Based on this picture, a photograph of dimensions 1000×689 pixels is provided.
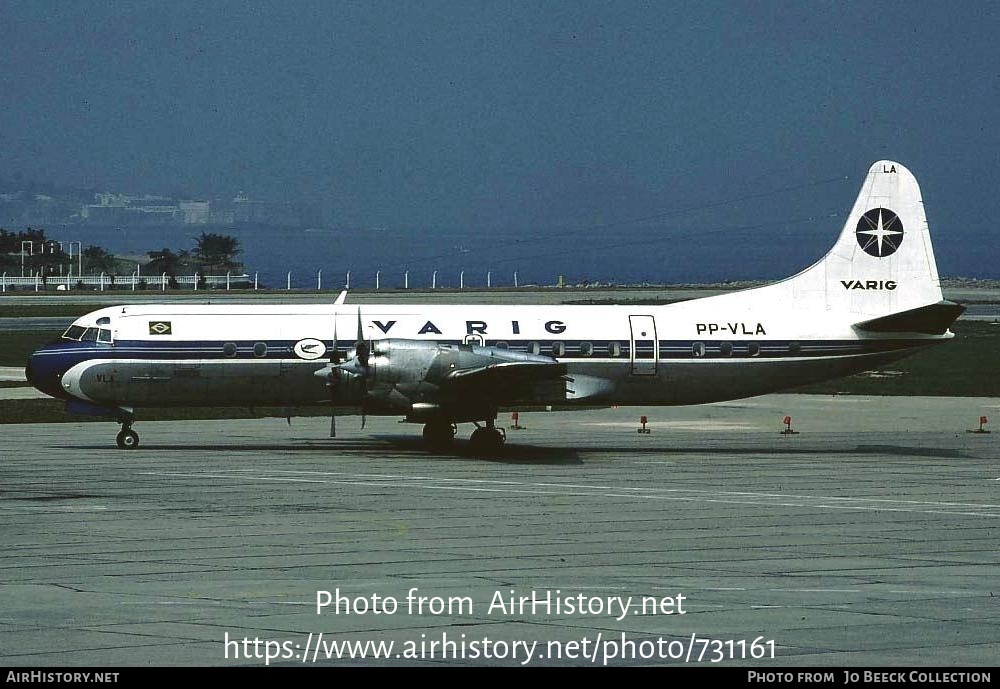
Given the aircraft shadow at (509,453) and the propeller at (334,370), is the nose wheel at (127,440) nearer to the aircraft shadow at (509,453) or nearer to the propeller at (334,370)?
the propeller at (334,370)

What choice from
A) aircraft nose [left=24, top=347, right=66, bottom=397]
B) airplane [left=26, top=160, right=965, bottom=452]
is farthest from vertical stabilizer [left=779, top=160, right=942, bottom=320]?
aircraft nose [left=24, top=347, right=66, bottom=397]

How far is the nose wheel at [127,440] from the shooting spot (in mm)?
34906

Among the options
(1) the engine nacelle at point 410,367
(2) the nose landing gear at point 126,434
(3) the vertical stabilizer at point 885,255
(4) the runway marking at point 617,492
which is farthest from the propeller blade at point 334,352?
(3) the vertical stabilizer at point 885,255

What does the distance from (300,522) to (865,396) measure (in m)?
33.9

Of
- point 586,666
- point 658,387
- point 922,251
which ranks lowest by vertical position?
point 586,666

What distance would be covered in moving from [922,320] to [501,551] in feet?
63.1

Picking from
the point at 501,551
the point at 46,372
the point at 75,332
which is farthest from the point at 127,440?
the point at 501,551

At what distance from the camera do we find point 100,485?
27.6 meters

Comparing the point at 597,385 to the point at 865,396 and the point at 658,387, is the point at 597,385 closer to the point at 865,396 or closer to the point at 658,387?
the point at 658,387

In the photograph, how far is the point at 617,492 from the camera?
27.5 meters

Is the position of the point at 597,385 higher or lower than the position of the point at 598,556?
higher

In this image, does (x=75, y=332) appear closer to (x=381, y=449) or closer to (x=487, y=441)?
(x=381, y=449)

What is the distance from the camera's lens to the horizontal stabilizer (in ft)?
117

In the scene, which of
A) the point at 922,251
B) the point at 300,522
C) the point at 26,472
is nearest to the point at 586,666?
→ the point at 300,522
